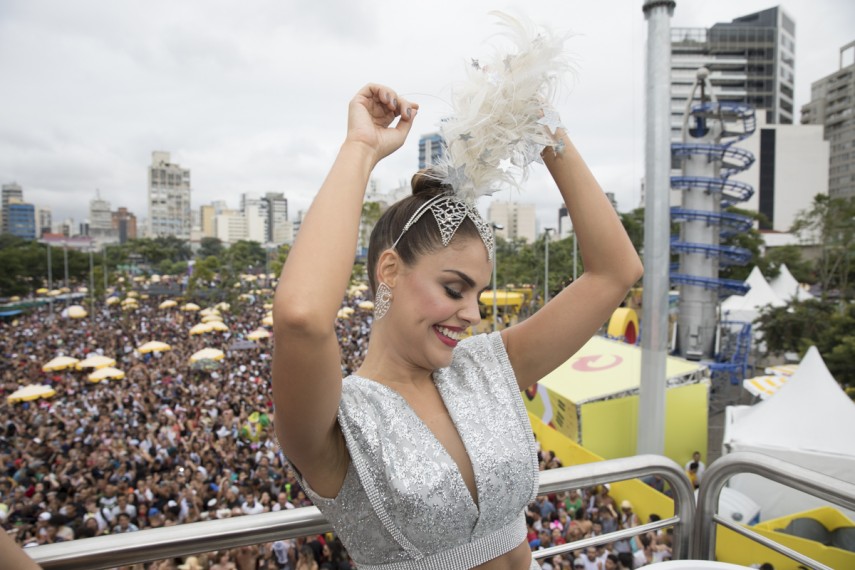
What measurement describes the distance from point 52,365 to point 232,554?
41.2 ft

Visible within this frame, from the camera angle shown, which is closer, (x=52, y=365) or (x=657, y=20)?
(x=657, y=20)

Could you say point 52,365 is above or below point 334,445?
below

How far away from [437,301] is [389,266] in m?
0.12

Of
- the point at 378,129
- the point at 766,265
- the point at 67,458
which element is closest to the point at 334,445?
the point at 378,129

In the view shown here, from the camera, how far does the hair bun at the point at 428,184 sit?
1.18 meters

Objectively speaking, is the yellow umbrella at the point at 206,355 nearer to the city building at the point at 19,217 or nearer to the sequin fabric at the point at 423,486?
the sequin fabric at the point at 423,486

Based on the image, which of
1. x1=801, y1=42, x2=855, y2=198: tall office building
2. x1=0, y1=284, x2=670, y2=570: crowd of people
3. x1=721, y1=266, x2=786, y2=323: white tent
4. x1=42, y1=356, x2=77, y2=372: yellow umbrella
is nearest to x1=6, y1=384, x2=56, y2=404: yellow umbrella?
x1=0, y1=284, x2=670, y2=570: crowd of people

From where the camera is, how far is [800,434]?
6195mm

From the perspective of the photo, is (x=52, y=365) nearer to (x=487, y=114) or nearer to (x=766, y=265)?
(x=487, y=114)

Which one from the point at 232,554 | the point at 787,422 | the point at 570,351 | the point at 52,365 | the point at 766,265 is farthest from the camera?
the point at 766,265

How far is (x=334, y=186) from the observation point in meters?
0.87

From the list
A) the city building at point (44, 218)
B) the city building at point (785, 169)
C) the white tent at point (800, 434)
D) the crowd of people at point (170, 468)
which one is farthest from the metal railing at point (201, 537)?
the city building at point (44, 218)

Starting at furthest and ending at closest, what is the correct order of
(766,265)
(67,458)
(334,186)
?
(766,265) → (67,458) → (334,186)

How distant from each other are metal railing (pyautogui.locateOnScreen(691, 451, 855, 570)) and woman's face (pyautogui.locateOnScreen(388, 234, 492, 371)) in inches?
43.1
